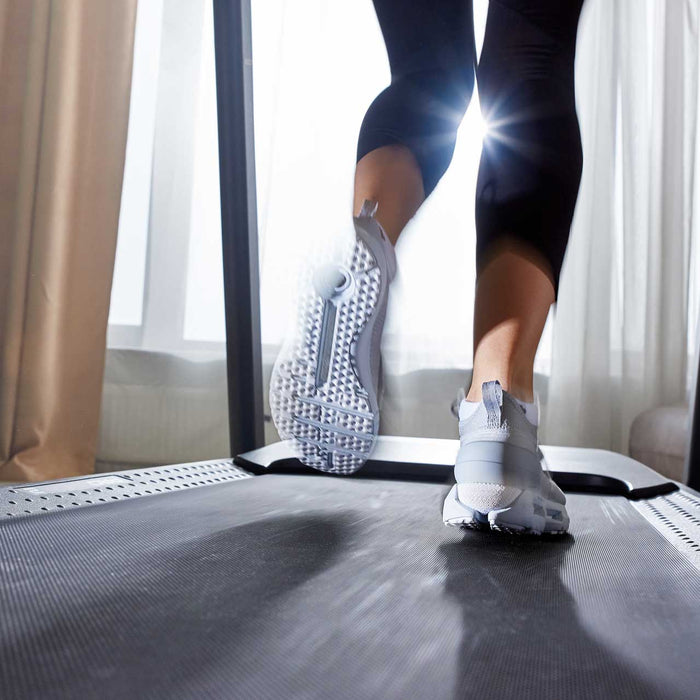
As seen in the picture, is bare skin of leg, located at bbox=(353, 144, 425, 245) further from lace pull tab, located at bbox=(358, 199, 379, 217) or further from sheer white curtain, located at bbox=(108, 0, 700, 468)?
sheer white curtain, located at bbox=(108, 0, 700, 468)

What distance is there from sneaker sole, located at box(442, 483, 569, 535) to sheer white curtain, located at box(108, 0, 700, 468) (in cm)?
159

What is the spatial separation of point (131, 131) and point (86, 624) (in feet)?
7.84

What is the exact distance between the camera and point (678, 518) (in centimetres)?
93

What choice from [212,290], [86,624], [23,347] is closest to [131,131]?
[212,290]

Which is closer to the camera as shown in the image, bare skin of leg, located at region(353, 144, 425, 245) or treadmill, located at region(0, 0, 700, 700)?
treadmill, located at region(0, 0, 700, 700)

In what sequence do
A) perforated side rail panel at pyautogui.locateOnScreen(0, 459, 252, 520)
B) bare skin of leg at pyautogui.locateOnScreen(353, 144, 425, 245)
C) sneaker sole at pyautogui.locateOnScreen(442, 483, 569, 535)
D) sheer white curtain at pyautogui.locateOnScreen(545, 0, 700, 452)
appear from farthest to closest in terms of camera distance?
sheer white curtain at pyautogui.locateOnScreen(545, 0, 700, 452), bare skin of leg at pyautogui.locateOnScreen(353, 144, 425, 245), perforated side rail panel at pyautogui.locateOnScreen(0, 459, 252, 520), sneaker sole at pyautogui.locateOnScreen(442, 483, 569, 535)

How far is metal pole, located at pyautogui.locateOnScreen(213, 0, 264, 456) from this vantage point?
5.05 ft

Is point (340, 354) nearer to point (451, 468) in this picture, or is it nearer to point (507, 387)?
point (507, 387)

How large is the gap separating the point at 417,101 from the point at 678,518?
0.67 m

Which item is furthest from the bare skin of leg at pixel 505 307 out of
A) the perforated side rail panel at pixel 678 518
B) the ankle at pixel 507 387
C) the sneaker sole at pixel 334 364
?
the perforated side rail panel at pixel 678 518

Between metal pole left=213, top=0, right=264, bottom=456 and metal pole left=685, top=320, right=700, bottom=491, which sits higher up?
metal pole left=213, top=0, right=264, bottom=456

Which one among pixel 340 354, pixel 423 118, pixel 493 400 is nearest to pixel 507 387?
pixel 493 400

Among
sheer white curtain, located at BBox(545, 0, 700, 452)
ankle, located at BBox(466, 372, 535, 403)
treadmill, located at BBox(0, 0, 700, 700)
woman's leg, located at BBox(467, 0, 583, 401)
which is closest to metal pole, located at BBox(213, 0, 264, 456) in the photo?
treadmill, located at BBox(0, 0, 700, 700)

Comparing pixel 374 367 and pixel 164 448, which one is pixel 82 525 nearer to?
pixel 374 367
